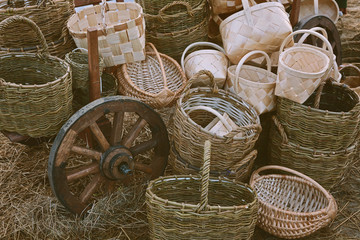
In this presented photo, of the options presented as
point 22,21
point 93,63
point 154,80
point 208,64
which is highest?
point 22,21

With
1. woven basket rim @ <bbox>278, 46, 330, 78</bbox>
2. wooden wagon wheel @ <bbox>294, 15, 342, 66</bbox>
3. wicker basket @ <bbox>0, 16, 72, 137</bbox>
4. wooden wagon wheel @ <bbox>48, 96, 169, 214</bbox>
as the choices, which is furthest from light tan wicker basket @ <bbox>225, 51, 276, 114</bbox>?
wicker basket @ <bbox>0, 16, 72, 137</bbox>

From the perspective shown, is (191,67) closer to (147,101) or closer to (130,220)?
(147,101)

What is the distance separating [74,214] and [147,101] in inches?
38.0

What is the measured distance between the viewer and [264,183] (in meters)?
2.63

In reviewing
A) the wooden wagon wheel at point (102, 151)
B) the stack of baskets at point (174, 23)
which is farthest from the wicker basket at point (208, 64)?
the wooden wagon wheel at point (102, 151)

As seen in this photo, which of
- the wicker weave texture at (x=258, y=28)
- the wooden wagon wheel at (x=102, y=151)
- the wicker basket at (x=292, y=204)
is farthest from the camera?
the wicker weave texture at (x=258, y=28)

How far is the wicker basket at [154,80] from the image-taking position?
290 centimetres

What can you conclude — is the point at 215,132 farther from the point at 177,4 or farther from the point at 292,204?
the point at 177,4

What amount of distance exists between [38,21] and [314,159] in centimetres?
211

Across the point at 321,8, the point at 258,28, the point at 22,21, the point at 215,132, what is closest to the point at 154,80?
the point at 215,132

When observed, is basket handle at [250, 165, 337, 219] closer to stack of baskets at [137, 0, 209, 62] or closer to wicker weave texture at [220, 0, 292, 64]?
wicker weave texture at [220, 0, 292, 64]

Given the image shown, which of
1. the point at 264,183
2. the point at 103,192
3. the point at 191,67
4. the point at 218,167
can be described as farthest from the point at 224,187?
the point at 191,67

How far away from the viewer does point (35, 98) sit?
219 centimetres

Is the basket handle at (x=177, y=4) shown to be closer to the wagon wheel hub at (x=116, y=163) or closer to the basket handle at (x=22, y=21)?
the basket handle at (x=22, y=21)
